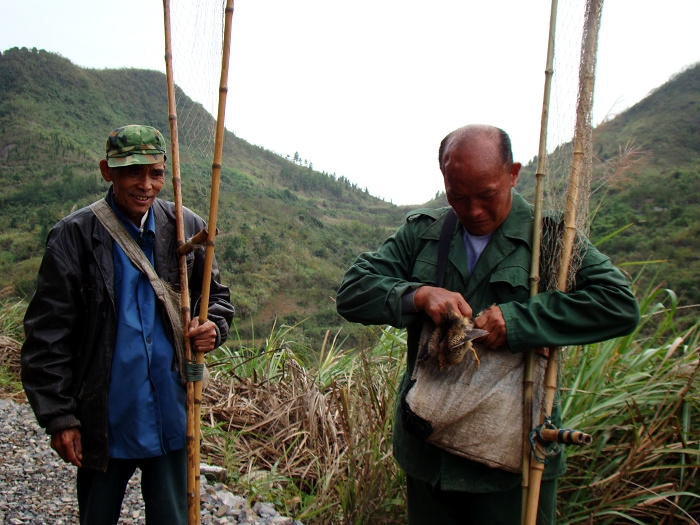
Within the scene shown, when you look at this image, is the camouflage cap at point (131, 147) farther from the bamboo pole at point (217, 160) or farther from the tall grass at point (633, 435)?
the tall grass at point (633, 435)

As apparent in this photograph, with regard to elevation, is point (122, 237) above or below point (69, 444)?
above

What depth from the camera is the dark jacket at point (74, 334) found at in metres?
1.70

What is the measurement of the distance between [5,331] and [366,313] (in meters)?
6.56

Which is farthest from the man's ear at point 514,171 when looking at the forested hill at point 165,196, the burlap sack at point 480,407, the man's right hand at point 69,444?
the forested hill at point 165,196

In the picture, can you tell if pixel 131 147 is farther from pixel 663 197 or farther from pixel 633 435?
pixel 663 197

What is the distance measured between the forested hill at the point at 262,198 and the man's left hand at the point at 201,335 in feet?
17.8

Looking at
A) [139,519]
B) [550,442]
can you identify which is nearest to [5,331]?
[139,519]

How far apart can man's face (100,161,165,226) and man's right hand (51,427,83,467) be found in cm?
74

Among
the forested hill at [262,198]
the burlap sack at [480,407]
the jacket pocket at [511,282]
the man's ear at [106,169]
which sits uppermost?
the forested hill at [262,198]

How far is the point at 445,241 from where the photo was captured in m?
1.72

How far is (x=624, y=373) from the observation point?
3.03 m

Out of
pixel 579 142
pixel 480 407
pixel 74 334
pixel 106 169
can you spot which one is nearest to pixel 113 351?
pixel 74 334

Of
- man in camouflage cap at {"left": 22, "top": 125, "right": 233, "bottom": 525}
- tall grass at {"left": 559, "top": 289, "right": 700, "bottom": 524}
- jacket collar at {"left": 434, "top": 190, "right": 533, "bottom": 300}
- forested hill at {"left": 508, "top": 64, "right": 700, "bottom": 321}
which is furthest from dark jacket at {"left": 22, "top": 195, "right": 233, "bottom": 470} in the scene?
forested hill at {"left": 508, "top": 64, "right": 700, "bottom": 321}

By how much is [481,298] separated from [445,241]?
215mm
